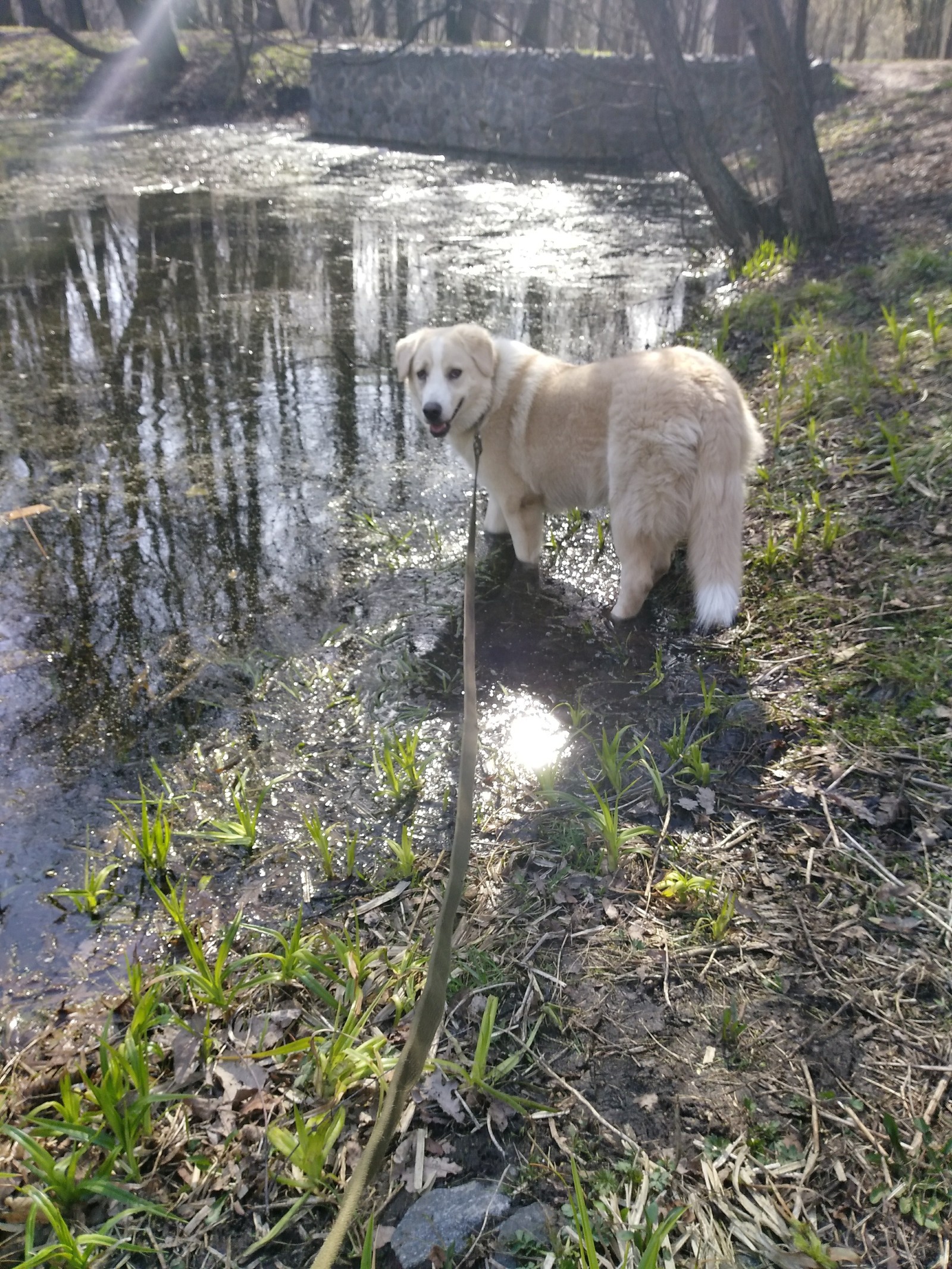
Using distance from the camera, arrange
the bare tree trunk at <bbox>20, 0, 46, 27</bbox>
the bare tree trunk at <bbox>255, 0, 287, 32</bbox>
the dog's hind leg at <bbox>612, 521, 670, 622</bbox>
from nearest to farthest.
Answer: the dog's hind leg at <bbox>612, 521, 670, 622</bbox> → the bare tree trunk at <bbox>20, 0, 46, 27</bbox> → the bare tree trunk at <bbox>255, 0, 287, 32</bbox>

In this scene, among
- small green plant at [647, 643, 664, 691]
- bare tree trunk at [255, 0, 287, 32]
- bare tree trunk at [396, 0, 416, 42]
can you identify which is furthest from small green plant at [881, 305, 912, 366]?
bare tree trunk at [255, 0, 287, 32]

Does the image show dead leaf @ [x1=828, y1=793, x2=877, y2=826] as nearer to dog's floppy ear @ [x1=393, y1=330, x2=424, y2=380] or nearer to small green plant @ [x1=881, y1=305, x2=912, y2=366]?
dog's floppy ear @ [x1=393, y1=330, x2=424, y2=380]

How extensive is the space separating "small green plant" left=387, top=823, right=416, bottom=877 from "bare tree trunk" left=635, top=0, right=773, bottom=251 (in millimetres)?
7159

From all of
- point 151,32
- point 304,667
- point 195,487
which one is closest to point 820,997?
point 304,667

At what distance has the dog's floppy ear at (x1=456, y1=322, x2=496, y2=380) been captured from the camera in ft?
13.0

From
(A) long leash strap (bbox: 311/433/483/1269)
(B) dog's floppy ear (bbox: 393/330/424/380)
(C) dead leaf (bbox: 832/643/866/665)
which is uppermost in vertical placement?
(B) dog's floppy ear (bbox: 393/330/424/380)

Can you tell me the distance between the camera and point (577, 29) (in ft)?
78.5

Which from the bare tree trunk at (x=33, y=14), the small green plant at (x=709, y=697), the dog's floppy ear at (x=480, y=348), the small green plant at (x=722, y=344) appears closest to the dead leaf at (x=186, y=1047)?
the small green plant at (x=709, y=697)

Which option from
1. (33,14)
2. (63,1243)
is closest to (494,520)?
(63,1243)

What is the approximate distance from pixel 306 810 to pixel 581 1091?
1349 mm

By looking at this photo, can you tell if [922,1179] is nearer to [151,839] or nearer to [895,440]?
[151,839]

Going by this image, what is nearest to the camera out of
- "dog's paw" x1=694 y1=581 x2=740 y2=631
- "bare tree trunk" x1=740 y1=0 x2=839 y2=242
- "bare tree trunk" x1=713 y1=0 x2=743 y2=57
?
"dog's paw" x1=694 y1=581 x2=740 y2=631

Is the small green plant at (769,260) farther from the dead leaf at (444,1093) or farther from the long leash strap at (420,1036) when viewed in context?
the dead leaf at (444,1093)

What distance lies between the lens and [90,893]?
8.07 feet
